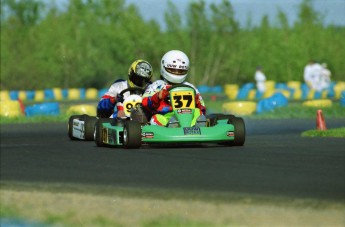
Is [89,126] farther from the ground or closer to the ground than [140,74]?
closer to the ground

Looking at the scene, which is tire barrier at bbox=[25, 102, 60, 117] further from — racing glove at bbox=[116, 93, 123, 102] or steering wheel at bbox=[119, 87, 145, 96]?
steering wheel at bbox=[119, 87, 145, 96]

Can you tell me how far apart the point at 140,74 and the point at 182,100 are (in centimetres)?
196

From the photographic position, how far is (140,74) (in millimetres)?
14242

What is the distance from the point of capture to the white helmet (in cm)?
1299

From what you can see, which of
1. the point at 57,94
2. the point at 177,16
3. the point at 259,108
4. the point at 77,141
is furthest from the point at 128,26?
the point at 77,141

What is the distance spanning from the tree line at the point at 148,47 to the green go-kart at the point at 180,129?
32.8 meters

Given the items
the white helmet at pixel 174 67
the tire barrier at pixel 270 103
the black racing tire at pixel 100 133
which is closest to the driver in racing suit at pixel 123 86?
the black racing tire at pixel 100 133

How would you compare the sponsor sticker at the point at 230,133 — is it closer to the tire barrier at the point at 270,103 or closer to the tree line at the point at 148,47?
the tire barrier at the point at 270,103

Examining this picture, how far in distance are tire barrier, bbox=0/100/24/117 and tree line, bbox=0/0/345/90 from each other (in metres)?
21.7

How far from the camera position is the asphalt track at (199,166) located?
8.19 m

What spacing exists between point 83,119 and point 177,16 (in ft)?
108

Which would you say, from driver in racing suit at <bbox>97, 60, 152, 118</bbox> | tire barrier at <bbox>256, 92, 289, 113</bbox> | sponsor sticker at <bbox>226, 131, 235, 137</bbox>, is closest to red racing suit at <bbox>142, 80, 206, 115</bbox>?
sponsor sticker at <bbox>226, 131, 235, 137</bbox>

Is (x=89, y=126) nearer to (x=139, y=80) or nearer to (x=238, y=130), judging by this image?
(x=139, y=80)

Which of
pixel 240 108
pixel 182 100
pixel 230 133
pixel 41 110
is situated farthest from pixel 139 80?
pixel 41 110
